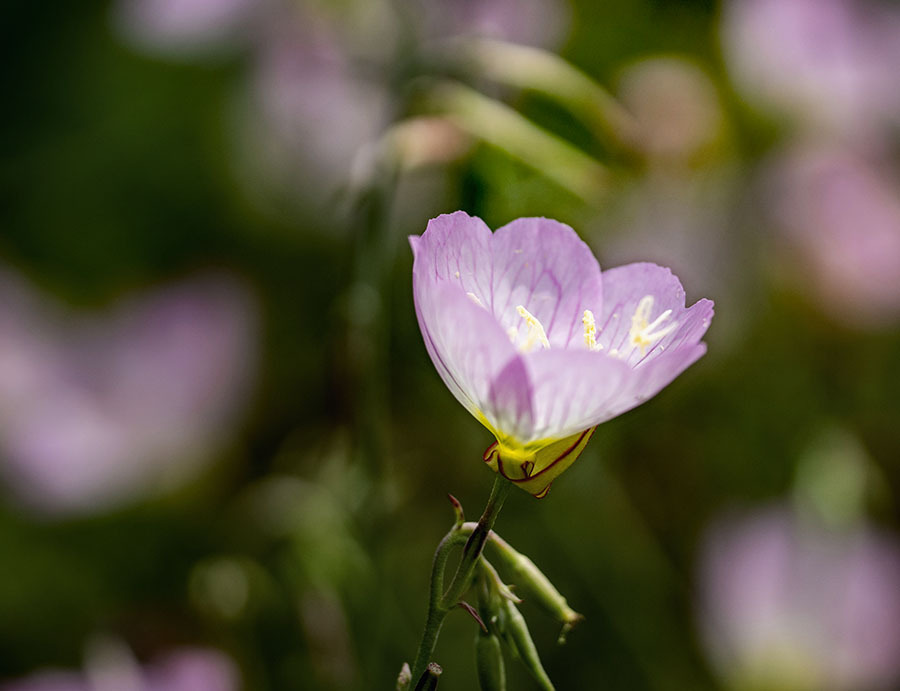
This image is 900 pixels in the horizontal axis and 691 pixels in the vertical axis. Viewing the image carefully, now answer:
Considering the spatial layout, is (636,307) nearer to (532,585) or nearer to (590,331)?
(590,331)

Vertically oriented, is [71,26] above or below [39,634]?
above

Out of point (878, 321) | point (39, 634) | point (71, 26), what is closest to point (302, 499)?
point (39, 634)

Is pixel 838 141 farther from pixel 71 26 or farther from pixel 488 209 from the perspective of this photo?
pixel 71 26

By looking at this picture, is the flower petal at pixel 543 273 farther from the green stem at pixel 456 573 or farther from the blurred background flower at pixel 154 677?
the blurred background flower at pixel 154 677

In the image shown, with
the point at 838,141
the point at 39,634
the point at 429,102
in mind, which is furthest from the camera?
the point at 838,141

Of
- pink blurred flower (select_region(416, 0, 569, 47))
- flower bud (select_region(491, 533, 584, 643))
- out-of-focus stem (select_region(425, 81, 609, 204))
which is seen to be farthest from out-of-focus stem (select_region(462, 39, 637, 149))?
flower bud (select_region(491, 533, 584, 643))
